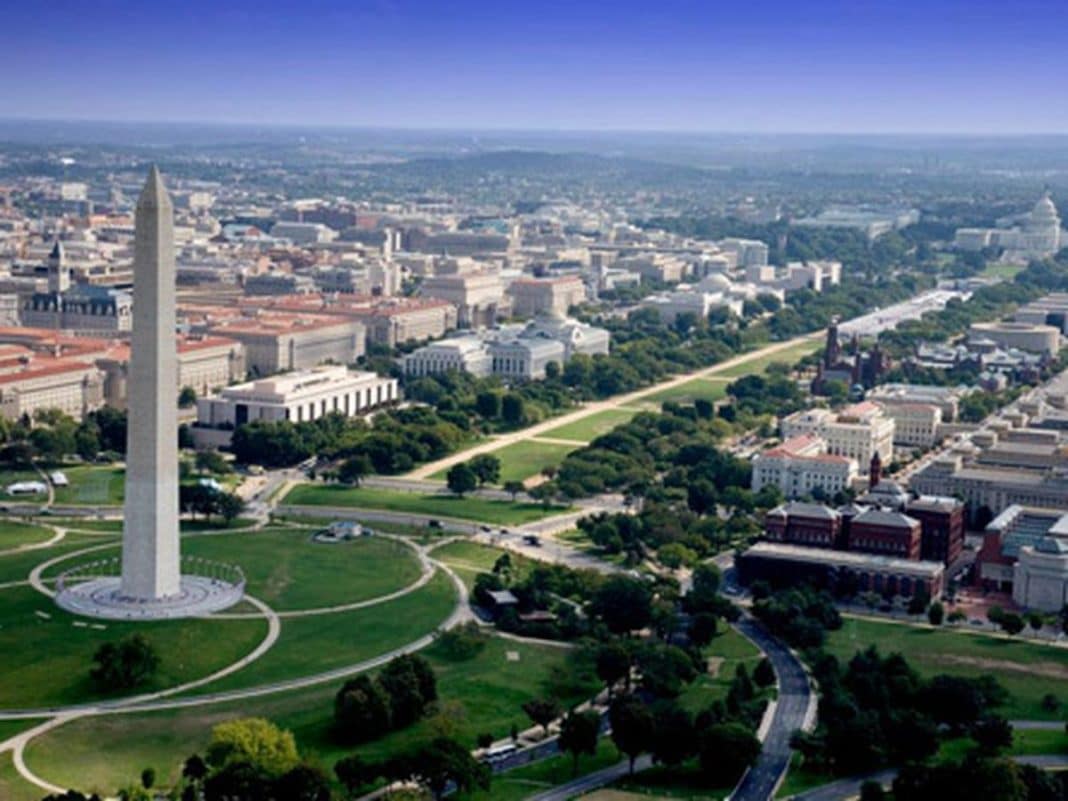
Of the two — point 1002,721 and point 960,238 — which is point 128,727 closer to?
point 1002,721

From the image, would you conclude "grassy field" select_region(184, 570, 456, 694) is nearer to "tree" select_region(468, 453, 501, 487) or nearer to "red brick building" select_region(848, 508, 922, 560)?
"red brick building" select_region(848, 508, 922, 560)

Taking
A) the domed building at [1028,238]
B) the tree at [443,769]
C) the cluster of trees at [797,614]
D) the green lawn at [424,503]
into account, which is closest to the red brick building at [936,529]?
the cluster of trees at [797,614]

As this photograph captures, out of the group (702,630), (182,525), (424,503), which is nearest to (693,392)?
(424,503)

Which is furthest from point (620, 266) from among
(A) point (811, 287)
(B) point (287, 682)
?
(B) point (287, 682)

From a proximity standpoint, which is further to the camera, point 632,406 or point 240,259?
point 240,259

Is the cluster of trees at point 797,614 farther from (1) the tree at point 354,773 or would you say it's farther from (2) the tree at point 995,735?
(1) the tree at point 354,773

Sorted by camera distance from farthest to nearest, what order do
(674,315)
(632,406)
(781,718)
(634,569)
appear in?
(674,315), (632,406), (634,569), (781,718)

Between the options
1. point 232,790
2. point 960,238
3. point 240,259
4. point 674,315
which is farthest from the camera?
point 960,238
